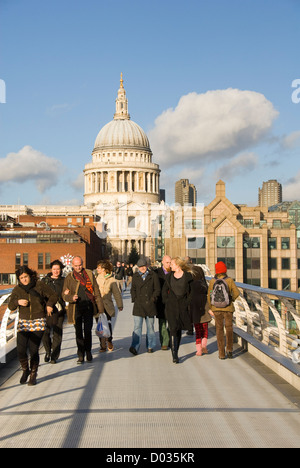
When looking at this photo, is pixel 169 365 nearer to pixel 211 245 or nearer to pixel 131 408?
pixel 131 408

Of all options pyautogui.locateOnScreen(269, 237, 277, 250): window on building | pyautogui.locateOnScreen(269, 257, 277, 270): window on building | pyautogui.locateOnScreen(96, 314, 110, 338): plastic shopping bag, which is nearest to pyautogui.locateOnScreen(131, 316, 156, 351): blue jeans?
pyautogui.locateOnScreen(96, 314, 110, 338): plastic shopping bag

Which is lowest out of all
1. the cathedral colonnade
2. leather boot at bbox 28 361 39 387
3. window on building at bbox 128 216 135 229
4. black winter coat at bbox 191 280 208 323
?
leather boot at bbox 28 361 39 387

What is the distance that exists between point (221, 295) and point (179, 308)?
816 mm

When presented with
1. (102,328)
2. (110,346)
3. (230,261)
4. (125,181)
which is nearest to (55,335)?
(102,328)

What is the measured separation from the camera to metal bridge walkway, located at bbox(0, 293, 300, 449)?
22.4 feet

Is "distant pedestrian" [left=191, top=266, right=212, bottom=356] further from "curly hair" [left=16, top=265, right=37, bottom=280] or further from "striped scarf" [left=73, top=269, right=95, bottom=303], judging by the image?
"curly hair" [left=16, top=265, right=37, bottom=280]

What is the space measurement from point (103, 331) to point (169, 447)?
20.7 feet

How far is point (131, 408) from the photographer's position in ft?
26.8

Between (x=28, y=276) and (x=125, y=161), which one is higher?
(x=125, y=161)

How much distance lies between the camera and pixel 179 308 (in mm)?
12000

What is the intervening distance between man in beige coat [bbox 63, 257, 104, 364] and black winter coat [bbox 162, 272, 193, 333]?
1.28 m

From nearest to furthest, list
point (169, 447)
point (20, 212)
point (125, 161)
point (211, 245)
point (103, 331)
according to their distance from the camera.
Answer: point (169, 447), point (103, 331), point (211, 245), point (20, 212), point (125, 161)

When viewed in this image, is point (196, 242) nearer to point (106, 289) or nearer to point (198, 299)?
point (106, 289)

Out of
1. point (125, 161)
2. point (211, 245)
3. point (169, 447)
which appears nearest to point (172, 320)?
point (169, 447)
